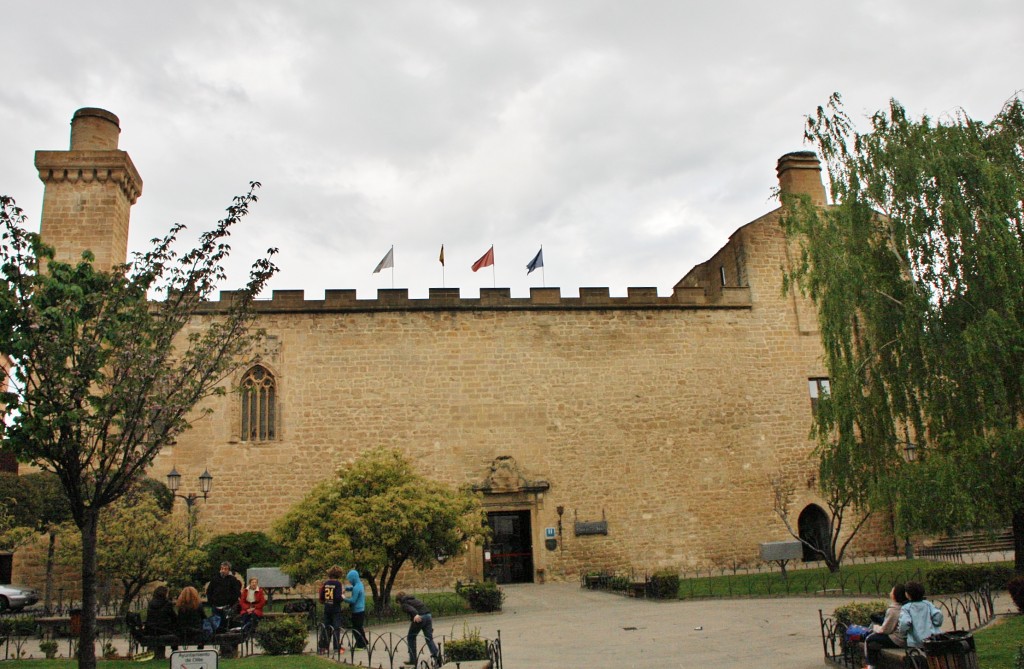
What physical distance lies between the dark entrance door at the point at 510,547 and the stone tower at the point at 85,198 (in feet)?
43.1

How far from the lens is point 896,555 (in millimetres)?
24500

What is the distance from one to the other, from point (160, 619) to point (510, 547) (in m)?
13.6

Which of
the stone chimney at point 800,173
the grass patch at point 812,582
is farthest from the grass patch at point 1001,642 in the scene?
the stone chimney at point 800,173

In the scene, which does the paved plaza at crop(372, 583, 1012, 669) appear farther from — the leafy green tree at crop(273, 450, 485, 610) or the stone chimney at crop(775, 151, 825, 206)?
the stone chimney at crop(775, 151, 825, 206)

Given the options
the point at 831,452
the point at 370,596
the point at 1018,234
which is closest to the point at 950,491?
the point at 831,452

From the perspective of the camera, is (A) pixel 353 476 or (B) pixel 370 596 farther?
(B) pixel 370 596

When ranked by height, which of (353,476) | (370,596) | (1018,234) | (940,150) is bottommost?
(370,596)

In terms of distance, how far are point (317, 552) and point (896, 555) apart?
17560mm

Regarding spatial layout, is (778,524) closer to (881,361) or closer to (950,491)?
(881,361)

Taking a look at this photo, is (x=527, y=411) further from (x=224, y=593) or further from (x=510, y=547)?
(x=224, y=593)

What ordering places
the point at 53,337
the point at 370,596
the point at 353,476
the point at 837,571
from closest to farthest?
the point at 53,337, the point at 353,476, the point at 837,571, the point at 370,596

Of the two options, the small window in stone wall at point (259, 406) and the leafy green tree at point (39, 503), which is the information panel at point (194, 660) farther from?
the small window in stone wall at point (259, 406)

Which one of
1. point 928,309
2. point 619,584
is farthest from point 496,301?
point 928,309

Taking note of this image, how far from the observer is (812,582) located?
58.6ft
